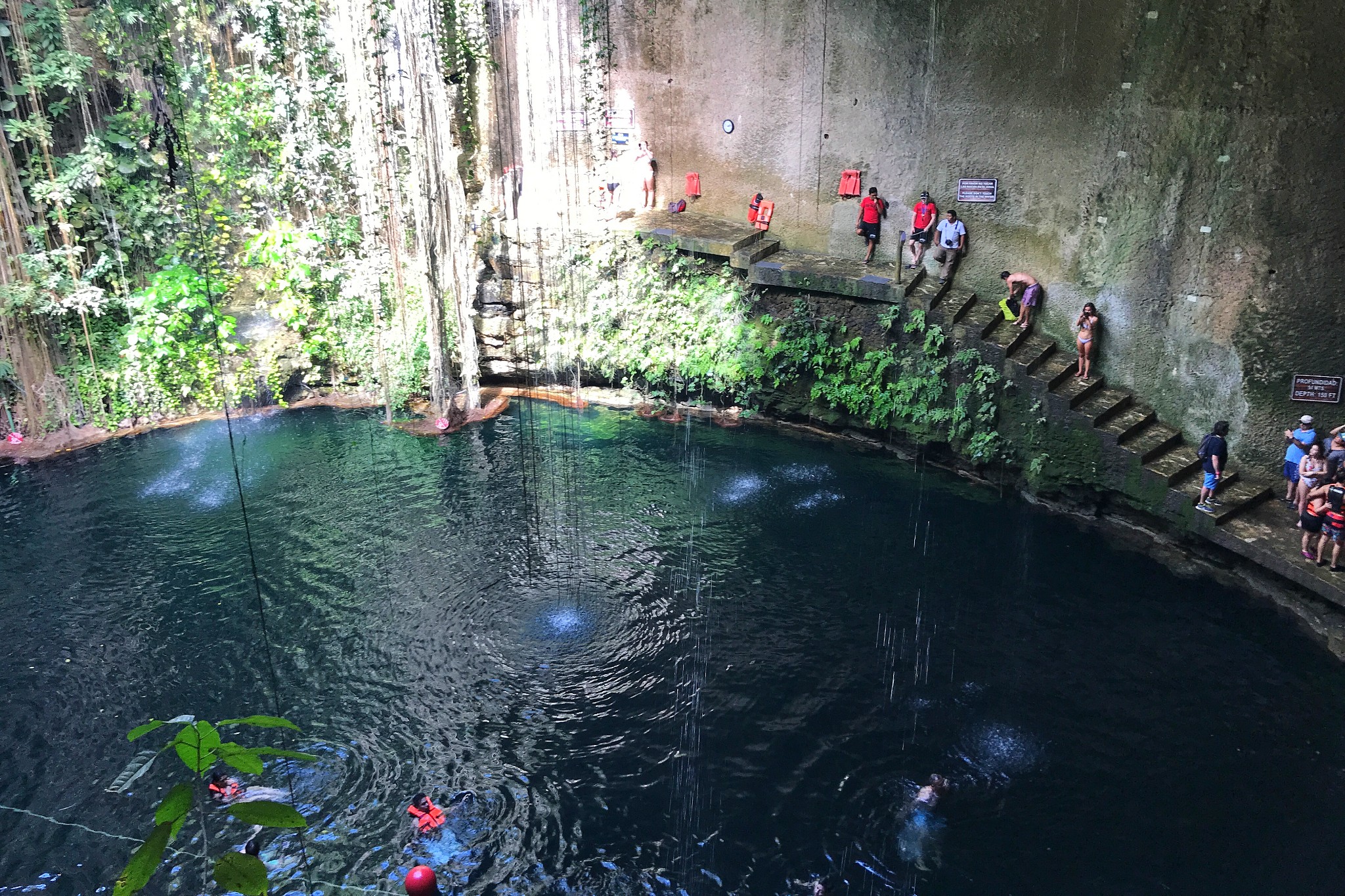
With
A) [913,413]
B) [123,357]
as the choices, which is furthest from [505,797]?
[123,357]

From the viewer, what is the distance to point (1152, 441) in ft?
35.1

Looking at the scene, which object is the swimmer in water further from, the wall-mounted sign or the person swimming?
the wall-mounted sign

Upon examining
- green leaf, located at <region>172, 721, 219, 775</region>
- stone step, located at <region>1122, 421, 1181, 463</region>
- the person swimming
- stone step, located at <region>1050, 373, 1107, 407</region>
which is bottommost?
the person swimming

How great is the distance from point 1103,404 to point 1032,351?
40.4 inches

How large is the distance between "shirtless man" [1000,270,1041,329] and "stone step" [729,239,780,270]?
10.4 ft

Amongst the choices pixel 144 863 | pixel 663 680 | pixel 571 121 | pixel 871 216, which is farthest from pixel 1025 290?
pixel 144 863

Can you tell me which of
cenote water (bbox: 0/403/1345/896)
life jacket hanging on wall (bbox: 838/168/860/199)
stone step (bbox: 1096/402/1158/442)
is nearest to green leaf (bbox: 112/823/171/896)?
cenote water (bbox: 0/403/1345/896)

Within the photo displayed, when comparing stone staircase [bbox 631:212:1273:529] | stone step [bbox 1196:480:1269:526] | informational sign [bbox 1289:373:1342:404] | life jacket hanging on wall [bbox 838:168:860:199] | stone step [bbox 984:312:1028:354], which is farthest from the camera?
life jacket hanging on wall [bbox 838:168:860:199]

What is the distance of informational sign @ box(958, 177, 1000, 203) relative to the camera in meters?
12.0

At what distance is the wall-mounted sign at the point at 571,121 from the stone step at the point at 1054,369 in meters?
7.74

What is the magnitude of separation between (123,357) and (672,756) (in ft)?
33.8

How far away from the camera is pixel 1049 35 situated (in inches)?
434

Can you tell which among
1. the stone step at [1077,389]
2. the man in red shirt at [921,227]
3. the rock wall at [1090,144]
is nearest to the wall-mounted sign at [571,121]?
Answer: the rock wall at [1090,144]

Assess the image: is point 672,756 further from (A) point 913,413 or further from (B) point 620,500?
(A) point 913,413
